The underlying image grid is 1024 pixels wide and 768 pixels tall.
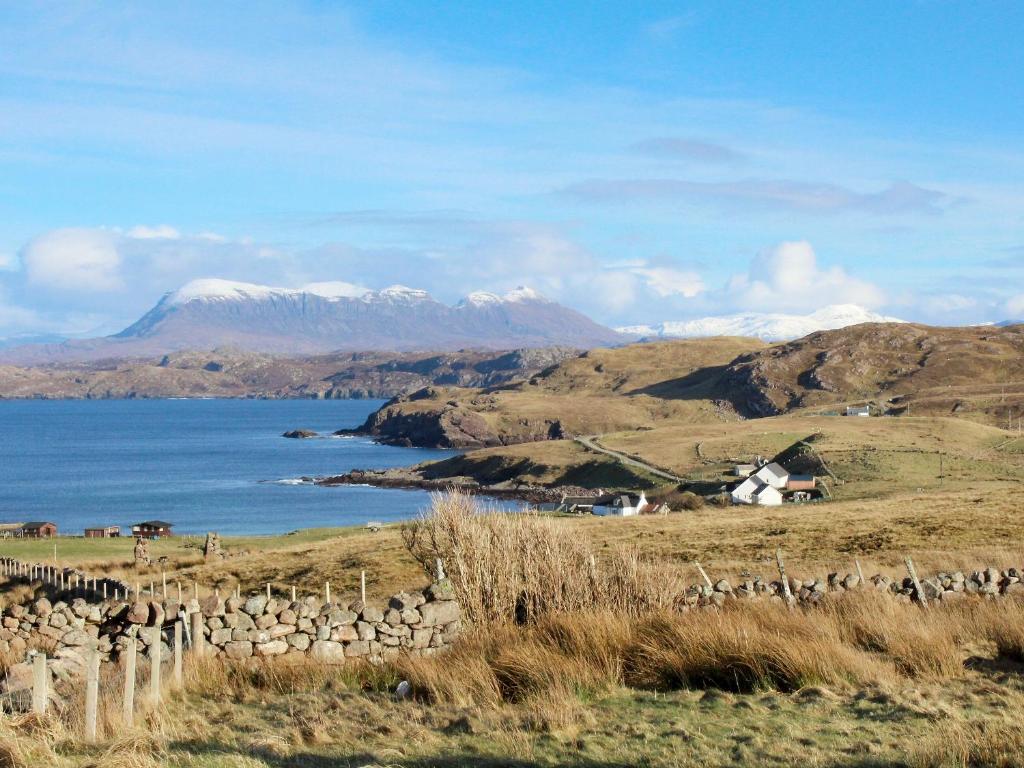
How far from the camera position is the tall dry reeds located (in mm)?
16469

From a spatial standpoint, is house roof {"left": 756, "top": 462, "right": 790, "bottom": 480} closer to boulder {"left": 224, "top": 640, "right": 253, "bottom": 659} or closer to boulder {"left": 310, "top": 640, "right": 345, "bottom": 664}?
boulder {"left": 310, "top": 640, "right": 345, "bottom": 664}

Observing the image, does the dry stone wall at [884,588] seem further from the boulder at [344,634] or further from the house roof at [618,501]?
the house roof at [618,501]

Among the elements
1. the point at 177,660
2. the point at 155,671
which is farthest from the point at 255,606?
the point at 155,671

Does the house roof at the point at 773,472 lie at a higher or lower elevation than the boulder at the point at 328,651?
lower

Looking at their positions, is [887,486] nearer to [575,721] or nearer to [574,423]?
[575,721]

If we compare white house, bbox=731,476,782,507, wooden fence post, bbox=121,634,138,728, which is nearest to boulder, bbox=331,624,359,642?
wooden fence post, bbox=121,634,138,728

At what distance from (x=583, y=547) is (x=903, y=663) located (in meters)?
6.00

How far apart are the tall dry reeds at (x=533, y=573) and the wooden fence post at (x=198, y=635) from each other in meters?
3.91

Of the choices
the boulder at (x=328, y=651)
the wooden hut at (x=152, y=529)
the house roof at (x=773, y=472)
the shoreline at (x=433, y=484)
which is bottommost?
the shoreline at (x=433, y=484)

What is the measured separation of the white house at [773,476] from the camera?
87.9 metres

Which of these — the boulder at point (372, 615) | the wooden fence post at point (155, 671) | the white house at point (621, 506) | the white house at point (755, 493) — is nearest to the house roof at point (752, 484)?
the white house at point (755, 493)

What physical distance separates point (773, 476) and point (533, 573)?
2984 inches

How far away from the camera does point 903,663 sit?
12961mm

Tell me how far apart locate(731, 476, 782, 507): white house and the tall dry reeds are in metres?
66.0
